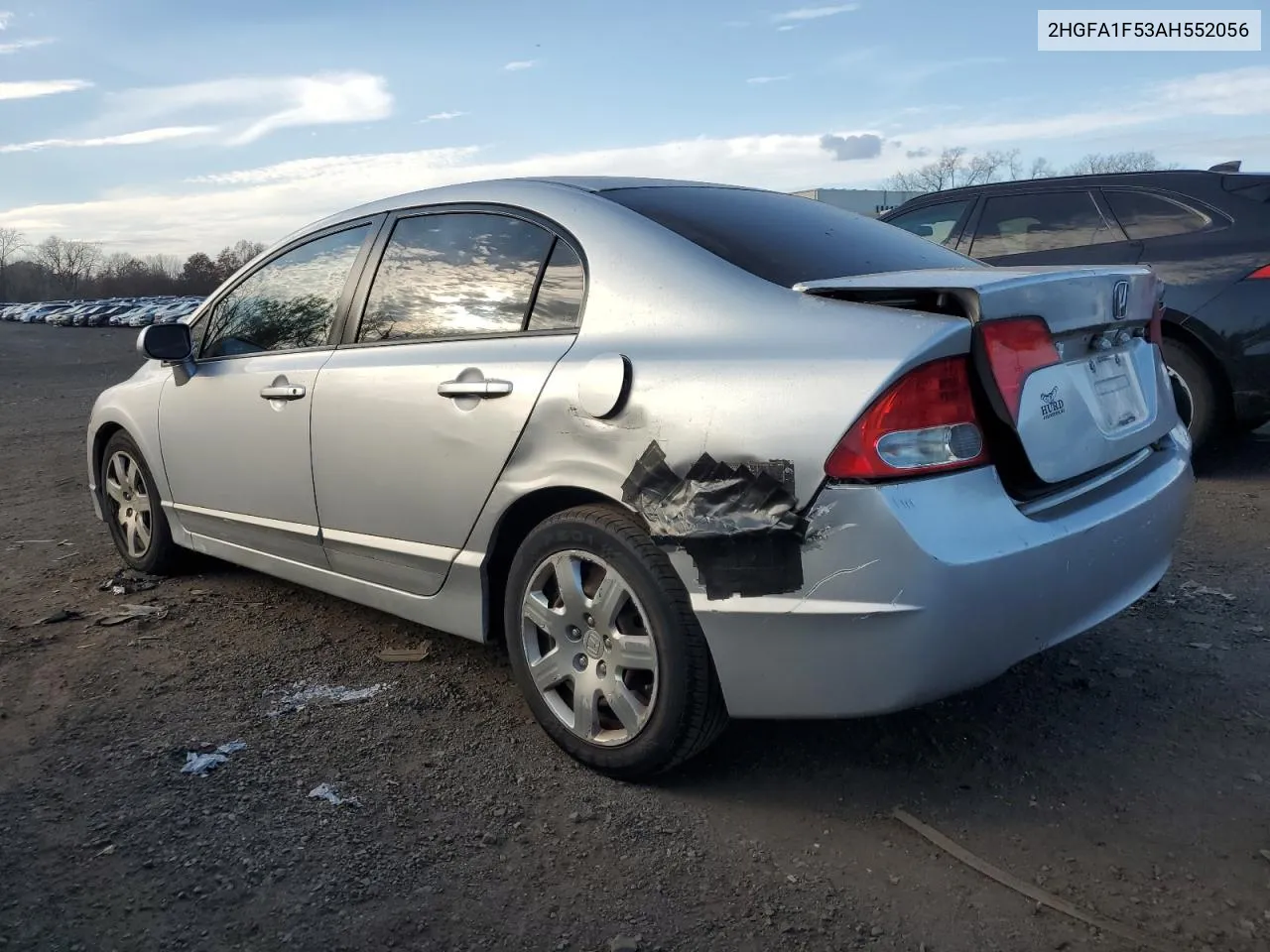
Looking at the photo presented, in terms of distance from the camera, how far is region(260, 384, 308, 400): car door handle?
3.71 metres

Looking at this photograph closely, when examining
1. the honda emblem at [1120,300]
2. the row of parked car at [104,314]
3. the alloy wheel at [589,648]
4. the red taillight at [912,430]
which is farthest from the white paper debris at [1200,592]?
the row of parked car at [104,314]

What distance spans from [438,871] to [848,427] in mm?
1386

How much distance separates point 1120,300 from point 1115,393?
0.25 meters

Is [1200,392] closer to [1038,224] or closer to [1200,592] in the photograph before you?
[1038,224]

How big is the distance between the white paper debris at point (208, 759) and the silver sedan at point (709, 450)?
0.66m

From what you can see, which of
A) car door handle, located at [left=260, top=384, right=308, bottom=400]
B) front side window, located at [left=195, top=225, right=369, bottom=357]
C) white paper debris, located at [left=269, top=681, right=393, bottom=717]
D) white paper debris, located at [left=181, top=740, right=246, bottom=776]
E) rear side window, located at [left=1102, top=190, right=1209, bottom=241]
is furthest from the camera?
rear side window, located at [left=1102, top=190, right=1209, bottom=241]

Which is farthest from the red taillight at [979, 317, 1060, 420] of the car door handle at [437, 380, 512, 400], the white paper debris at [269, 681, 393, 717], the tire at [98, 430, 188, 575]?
the tire at [98, 430, 188, 575]

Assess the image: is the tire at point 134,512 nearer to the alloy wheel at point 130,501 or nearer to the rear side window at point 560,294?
the alloy wheel at point 130,501

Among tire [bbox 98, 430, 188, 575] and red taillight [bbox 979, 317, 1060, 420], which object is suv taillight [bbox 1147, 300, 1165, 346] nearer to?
red taillight [bbox 979, 317, 1060, 420]

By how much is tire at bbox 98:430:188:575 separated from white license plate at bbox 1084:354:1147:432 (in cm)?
382

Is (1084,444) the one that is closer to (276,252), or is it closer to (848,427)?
(848,427)

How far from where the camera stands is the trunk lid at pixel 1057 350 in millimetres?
2418

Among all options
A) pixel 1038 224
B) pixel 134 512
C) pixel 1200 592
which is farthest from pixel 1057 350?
pixel 1038 224

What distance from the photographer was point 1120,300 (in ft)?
9.30
